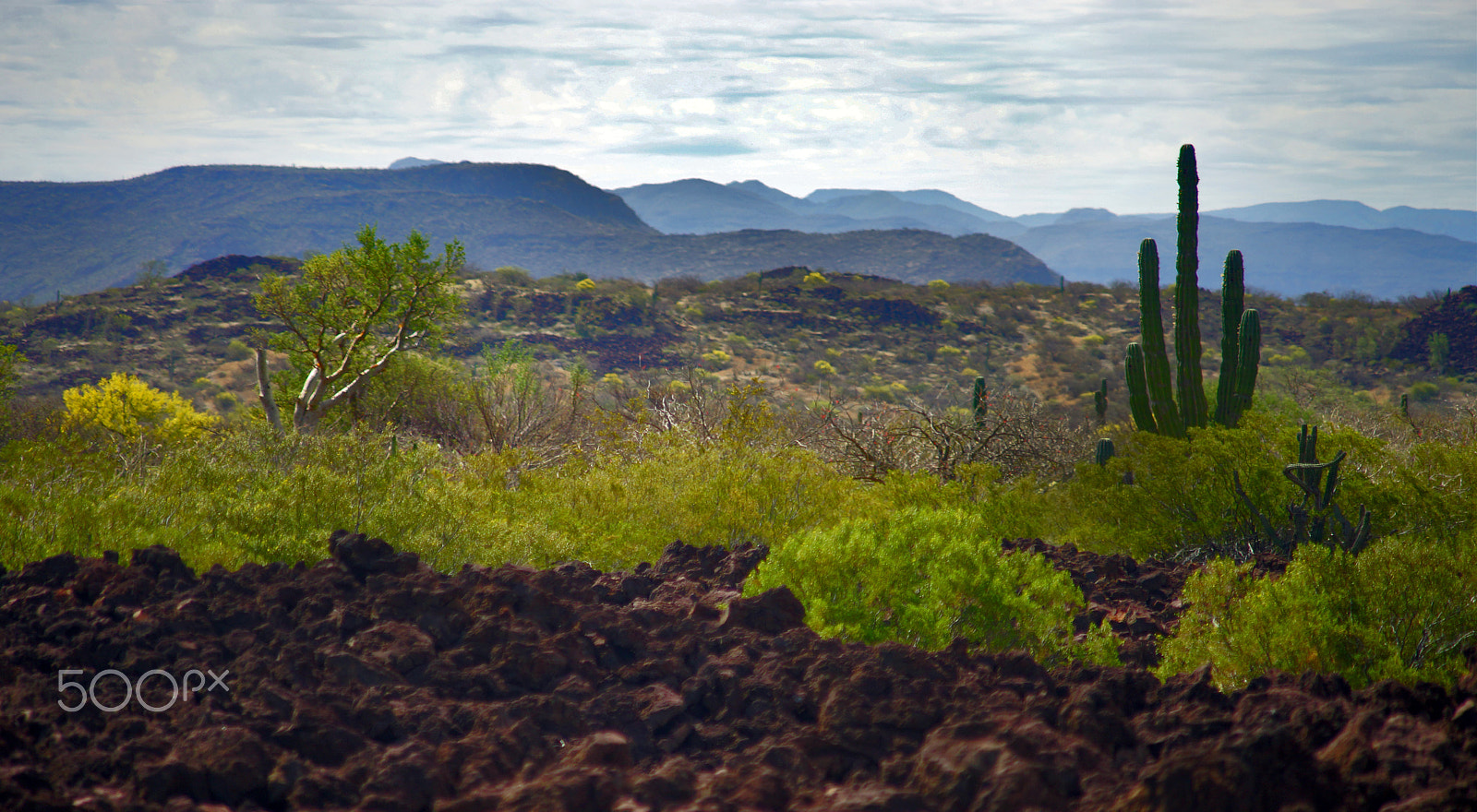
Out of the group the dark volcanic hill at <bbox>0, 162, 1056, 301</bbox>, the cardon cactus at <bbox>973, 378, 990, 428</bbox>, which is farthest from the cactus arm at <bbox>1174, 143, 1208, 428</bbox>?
the dark volcanic hill at <bbox>0, 162, 1056, 301</bbox>

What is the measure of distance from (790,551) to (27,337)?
179 ft

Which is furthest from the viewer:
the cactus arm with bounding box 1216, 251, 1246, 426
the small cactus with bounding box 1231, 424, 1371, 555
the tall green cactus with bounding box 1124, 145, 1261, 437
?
the cactus arm with bounding box 1216, 251, 1246, 426

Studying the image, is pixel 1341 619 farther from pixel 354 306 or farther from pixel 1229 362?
pixel 354 306

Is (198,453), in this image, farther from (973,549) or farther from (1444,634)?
(1444,634)

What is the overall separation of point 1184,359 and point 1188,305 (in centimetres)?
104

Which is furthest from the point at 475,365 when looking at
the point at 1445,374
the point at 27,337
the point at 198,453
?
the point at 1445,374

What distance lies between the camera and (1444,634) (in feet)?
15.4

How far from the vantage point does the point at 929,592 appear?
4.90 meters

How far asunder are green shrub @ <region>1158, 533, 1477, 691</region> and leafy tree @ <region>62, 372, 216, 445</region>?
71.1ft

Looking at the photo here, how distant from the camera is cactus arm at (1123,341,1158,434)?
11469 millimetres

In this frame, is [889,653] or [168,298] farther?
[168,298]

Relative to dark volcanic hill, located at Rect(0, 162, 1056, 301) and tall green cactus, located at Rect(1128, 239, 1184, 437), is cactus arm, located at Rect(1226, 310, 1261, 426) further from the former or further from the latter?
dark volcanic hill, located at Rect(0, 162, 1056, 301)

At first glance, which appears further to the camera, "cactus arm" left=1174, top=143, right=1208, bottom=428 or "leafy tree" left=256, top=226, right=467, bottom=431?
"leafy tree" left=256, top=226, right=467, bottom=431

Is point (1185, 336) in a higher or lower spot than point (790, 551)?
higher
